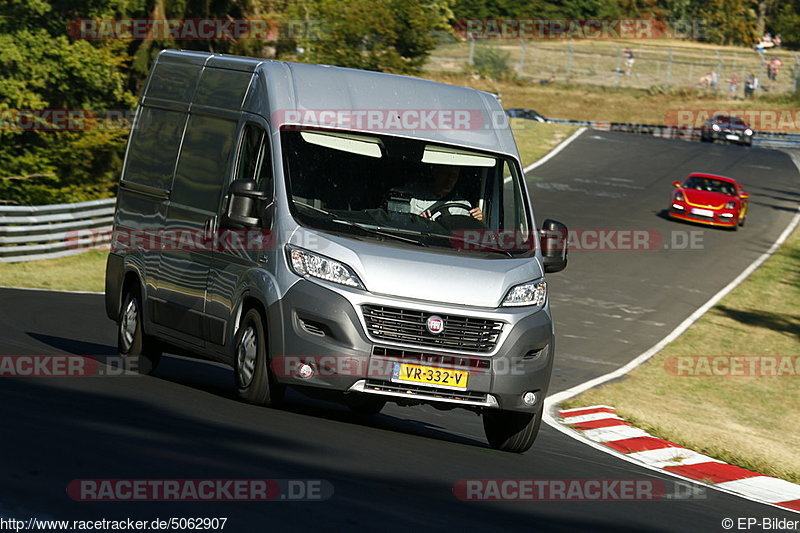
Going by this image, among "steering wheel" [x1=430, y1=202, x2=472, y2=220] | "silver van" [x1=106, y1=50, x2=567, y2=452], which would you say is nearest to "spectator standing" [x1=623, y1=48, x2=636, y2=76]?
"silver van" [x1=106, y1=50, x2=567, y2=452]

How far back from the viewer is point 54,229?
31094 millimetres

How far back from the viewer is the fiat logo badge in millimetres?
9281

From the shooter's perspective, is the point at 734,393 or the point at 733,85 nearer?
the point at 734,393

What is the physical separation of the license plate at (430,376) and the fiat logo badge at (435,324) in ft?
0.88

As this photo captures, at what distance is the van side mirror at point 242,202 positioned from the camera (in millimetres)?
9562

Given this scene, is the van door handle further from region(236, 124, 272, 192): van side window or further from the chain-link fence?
the chain-link fence

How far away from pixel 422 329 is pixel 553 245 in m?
1.57

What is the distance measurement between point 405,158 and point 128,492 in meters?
4.51

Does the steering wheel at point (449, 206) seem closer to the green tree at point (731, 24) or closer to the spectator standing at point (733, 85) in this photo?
the spectator standing at point (733, 85)

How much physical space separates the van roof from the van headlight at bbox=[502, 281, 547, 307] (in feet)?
4.32

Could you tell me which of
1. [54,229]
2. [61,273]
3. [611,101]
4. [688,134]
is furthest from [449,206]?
[611,101]

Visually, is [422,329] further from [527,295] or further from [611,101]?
[611,101]

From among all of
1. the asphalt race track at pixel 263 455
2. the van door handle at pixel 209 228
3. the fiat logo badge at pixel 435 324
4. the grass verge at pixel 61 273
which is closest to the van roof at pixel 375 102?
the van door handle at pixel 209 228

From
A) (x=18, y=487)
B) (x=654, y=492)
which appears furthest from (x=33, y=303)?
(x=18, y=487)
